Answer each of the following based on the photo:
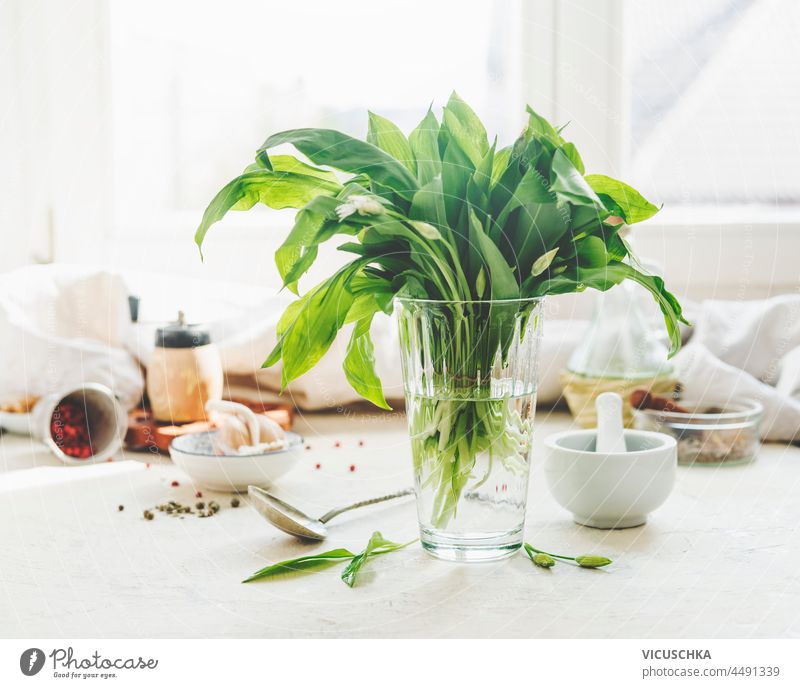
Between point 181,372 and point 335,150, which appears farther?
point 181,372

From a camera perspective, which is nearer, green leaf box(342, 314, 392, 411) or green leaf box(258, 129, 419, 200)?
green leaf box(258, 129, 419, 200)

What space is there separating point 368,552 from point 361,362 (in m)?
0.16

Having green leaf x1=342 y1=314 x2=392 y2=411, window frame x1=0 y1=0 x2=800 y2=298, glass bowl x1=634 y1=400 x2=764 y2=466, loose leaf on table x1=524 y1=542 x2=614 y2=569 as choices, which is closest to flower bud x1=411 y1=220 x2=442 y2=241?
green leaf x1=342 y1=314 x2=392 y2=411

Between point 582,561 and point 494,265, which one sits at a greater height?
point 494,265

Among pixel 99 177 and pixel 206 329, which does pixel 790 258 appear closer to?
pixel 206 329

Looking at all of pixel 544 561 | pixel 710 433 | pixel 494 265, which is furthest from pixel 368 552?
pixel 710 433

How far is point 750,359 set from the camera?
120 cm

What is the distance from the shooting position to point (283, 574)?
663mm

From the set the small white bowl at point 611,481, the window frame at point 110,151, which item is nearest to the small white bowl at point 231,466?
the small white bowl at point 611,481

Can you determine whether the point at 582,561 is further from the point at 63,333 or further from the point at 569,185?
the point at 63,333

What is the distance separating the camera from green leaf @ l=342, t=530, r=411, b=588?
2.11ft

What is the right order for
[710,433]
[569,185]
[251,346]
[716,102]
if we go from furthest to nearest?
[716,102] < [251,346] < [710,433] < [569,185]

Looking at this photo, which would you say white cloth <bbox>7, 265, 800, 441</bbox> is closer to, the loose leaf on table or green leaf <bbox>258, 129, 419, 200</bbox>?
the loose leaf on table

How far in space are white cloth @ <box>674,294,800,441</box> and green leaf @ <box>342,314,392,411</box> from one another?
50 cm
